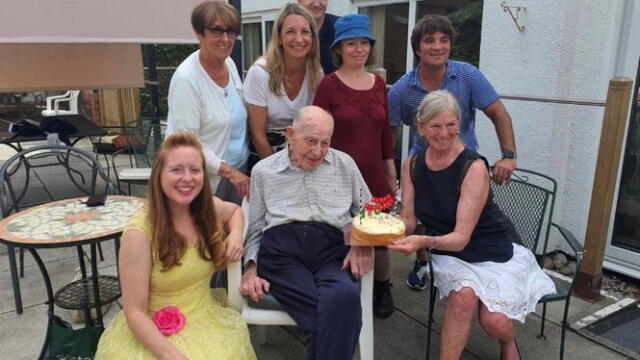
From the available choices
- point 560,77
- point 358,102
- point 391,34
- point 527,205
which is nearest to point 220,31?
point 358,102

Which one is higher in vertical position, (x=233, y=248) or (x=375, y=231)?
(x=375, y=231)

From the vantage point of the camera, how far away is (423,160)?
7.30 feet

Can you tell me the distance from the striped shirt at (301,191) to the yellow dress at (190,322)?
313mm

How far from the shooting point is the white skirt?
1.96 m

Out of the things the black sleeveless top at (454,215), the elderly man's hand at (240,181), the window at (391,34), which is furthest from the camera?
the window at (391,34)

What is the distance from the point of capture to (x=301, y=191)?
2.18 metres

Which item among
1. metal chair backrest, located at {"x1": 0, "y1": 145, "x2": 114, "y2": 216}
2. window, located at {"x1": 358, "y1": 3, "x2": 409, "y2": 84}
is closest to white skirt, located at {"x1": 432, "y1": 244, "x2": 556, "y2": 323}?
metal chair backrest, located at {"x1": 0, "y1": 145, "x2": 114, "y2": 216}

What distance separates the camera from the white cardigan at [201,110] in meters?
2.22

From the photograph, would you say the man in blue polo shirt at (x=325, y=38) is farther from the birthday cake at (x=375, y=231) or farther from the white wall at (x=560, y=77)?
the white wall at (x=560, y=77)

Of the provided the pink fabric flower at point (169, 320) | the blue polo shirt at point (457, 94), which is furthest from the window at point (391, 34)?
the pink fabric flower at point (169, 320)

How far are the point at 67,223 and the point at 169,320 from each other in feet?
2.75

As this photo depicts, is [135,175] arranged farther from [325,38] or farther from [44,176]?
[325,38]

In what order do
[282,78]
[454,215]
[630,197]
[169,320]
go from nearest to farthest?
[169,320] < [454,215] < [282,78] < [630,197]

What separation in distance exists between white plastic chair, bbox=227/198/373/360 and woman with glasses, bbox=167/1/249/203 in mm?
502
